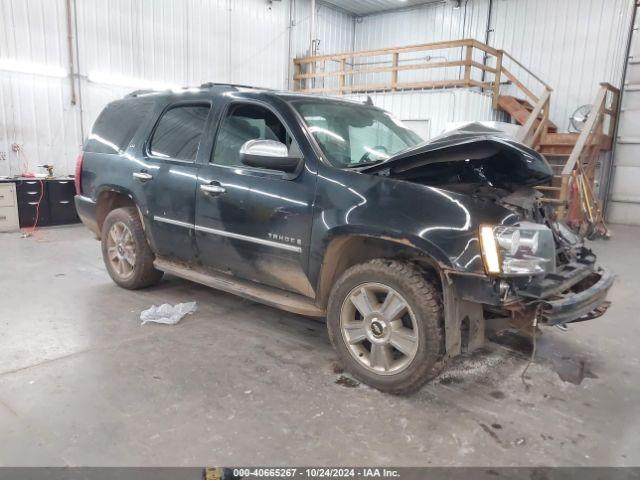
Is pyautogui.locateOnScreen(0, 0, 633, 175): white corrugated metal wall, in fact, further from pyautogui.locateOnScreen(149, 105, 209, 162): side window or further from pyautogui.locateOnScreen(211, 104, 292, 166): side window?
pyautogui.locateOnScreen(211, 104, 292, 166): side window

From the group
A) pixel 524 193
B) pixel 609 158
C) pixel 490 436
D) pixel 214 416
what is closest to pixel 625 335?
pixel 524 193

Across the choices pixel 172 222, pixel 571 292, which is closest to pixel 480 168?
A: pixel 571 292

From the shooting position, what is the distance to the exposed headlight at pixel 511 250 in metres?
2.39

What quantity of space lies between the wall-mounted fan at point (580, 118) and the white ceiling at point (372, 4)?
585 centimetres

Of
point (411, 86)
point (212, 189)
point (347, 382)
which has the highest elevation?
point (411, 86)

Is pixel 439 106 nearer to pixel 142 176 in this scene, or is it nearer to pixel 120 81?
pixel 120 81

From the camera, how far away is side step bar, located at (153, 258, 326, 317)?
316 centimetres

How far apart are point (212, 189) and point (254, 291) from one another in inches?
31.5

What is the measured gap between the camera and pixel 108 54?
386 inches

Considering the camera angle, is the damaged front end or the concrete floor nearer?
the concrete floor

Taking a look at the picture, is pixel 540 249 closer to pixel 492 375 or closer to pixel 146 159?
pixel 492 375

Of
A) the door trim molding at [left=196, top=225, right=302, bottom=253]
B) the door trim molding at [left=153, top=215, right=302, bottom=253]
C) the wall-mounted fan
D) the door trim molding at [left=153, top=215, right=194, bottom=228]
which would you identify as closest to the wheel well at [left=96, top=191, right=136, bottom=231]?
the door trim molding at [left=153, top=215, right=194, bottom=228]

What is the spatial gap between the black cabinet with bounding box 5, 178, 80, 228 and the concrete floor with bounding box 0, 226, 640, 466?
4.59 m

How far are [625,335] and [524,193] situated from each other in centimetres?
194
